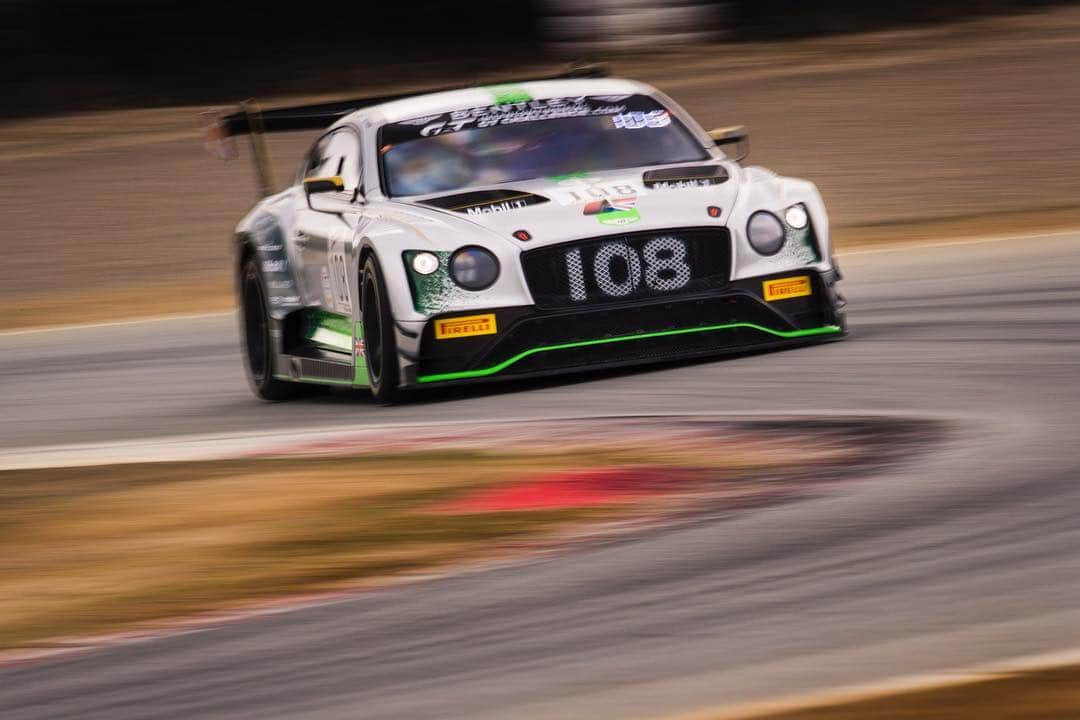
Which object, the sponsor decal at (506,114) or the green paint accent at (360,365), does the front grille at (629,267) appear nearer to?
the green paint accent at (360,365)

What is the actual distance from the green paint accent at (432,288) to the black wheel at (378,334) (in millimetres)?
131

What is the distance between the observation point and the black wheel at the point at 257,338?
10.4 m

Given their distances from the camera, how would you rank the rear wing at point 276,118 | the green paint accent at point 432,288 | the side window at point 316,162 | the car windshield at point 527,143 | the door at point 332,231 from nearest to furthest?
the green paint accent at point 432,288 < the door at point 332,231 < the car windshield at point 527,143 < the side window at point 316,162 < the rear wing at point 276,118

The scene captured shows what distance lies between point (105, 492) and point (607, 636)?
10.3ft

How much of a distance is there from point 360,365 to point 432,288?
0.82 m

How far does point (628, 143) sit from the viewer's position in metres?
9.62

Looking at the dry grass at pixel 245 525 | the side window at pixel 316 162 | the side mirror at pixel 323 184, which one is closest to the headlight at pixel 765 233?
the side mirror at pixel 323 184

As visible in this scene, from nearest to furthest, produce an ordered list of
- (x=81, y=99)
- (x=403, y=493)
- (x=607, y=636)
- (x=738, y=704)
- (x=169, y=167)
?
(x=738, y=704) → (x=607, y=636) → (x=403, y=493) → (x=169, y=167) → (x=81, y=99)

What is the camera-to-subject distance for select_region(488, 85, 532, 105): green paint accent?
9789 millimetres

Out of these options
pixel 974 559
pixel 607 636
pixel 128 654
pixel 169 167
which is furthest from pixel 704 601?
pixel 169 167

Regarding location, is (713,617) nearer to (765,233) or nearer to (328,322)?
(765,233)

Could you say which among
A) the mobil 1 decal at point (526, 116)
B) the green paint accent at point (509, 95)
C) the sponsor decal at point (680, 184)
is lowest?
the sponsor decal at point (680, 184)

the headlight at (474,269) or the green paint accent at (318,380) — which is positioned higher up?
the headlight at (474,269)

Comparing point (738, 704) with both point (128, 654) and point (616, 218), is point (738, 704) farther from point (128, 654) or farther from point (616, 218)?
point (616, 218)
